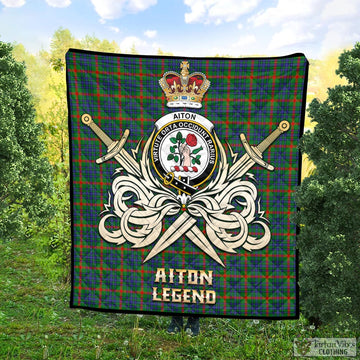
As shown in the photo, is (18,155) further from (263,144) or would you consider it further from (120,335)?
(263,144)

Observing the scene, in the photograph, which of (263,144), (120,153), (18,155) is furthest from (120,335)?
(263,144)

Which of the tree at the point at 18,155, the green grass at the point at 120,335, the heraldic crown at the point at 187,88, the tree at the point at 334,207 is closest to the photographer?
the tree at the point at 334,207

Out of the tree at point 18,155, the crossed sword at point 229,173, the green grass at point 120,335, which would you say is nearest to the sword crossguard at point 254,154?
the crossed sword at point 229,173

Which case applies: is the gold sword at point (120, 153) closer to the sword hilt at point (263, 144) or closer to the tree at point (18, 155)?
the tree at point (18, 155)

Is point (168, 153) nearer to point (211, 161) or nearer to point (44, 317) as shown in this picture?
point (211, 161)

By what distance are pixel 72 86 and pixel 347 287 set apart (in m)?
3.88

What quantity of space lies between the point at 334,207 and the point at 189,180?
1.69 m

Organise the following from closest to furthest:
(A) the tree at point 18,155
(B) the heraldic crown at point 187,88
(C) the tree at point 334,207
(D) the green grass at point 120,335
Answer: (C) the tree at point 334,207
(B) the heraldic crown at point 187,88
(D) the green grass at point 120,335
(A) the tree at point 18,155

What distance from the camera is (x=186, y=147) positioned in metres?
5.55

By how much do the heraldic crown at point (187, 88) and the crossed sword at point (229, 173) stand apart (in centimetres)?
69

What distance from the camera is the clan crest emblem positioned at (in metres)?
5.54

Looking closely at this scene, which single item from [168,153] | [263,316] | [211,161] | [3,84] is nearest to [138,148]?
[168,153]

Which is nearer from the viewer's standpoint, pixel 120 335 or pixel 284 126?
pixel 284 126

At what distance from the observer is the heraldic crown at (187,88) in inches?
218
